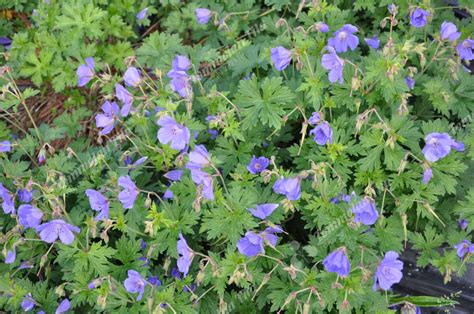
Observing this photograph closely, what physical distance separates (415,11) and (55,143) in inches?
119

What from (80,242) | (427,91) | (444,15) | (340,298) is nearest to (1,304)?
(80,242)

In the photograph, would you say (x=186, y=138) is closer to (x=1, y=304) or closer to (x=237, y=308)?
(x=237, y=308)

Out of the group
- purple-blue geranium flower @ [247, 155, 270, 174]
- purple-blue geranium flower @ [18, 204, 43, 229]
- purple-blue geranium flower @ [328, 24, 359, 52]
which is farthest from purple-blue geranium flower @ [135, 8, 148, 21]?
purple-blue geranium flower @ [18, 204, 43, 229]

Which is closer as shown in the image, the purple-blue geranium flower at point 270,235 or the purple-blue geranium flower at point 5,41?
the purple-blue geranium flower at point 270,235

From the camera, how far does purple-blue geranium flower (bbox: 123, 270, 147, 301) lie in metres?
3.02

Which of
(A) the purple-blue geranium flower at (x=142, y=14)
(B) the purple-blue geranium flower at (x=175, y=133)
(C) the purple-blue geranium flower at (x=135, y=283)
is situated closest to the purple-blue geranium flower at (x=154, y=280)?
(C) the purple-blue geranium flower at (x=135, y=283)

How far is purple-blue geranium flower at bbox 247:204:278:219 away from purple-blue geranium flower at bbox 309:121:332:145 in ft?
1.51

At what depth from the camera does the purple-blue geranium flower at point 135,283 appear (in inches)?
119

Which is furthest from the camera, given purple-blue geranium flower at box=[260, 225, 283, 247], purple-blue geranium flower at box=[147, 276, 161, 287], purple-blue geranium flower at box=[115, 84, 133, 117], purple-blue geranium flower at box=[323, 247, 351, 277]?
purple-blue geranium flower at box=[115, 84, 133, 117]

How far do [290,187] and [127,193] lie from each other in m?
0.92

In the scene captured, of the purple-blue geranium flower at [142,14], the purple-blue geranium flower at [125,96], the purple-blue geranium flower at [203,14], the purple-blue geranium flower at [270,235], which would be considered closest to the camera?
the purple-blue geranium flower at [270,235]

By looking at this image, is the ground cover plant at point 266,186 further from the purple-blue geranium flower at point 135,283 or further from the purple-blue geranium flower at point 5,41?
the purple-blue geranium flower at point 5,41

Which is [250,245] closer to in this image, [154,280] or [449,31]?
[154,280]

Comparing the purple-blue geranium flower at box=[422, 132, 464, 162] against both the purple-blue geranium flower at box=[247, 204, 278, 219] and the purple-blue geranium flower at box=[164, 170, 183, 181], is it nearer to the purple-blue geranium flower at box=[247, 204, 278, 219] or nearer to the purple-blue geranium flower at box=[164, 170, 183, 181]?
the purple-blue geranium flower at box=[247, 204, 278, 219]
